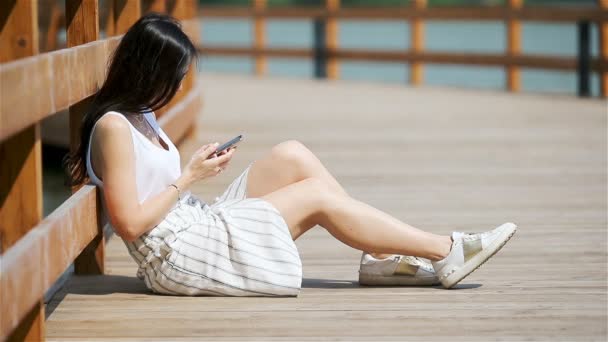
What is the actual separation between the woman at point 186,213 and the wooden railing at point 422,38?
7.63 m

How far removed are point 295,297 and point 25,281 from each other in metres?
1.06

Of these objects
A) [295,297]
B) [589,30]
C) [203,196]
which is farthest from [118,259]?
[589,30]

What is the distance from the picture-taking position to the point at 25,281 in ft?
7.91

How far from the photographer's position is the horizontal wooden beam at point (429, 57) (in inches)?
441

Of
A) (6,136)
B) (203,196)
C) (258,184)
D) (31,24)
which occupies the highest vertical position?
(31,24)

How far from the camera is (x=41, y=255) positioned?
2547mm

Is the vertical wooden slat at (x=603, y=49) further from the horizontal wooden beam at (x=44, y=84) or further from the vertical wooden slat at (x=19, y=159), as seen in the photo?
the vertical wooden slat at (x=19, y=159)

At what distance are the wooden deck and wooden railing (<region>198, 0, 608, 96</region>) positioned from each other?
85 centimetres

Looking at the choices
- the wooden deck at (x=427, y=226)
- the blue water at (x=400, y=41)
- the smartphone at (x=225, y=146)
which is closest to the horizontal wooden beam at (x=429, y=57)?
the wooden deck at (x=427, y=226)

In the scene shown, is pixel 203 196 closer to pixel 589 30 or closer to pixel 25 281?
pixel 25 281

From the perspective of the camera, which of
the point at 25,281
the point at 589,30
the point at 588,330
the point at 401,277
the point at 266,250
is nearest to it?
the point at 25,281

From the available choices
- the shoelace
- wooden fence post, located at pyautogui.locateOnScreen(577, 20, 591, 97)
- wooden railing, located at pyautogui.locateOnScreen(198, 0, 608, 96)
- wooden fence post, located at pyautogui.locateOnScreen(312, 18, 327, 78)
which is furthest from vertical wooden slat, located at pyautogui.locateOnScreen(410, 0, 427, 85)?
the shoelace

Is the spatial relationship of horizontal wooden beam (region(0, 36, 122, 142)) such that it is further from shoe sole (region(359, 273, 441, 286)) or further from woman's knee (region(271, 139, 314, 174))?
shoe sole (region(359, 273, 441, 286))

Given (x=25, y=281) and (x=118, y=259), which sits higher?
(x=25, y=281)
